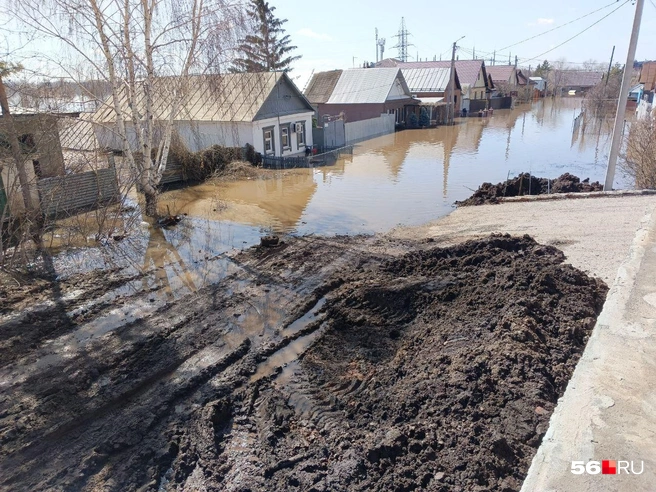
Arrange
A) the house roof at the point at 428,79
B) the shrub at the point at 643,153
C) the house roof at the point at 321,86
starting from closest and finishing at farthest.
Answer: the shrub at the point at 643,153 → the house roof at the point at 321,86 → the house roof at the point at 428,79

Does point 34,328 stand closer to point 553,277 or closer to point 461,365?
point 461,365

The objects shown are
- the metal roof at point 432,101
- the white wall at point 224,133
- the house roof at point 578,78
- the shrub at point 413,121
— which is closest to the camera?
the white wall at point 224,133

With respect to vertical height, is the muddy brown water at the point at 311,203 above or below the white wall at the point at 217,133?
below

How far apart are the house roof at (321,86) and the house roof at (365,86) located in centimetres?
53

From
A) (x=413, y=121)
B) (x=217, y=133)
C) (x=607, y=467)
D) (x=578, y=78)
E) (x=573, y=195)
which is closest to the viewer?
(x=607, y=467)

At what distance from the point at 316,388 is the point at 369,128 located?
32.2 m

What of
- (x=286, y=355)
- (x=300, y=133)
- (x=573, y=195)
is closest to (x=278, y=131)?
(x=300, y=133)

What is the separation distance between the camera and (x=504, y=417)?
4.89 metres

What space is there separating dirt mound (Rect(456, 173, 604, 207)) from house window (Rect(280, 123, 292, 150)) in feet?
42.2

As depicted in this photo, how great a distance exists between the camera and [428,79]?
1933 inches

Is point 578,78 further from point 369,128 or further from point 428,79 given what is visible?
point 369,128

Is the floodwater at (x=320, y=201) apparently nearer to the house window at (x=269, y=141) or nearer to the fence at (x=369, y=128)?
the fence at (x=369, y=128)

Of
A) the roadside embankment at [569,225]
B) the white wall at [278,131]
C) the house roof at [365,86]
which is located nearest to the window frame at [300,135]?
the white wall at [278,131]

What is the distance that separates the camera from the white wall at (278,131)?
2425 centimetres
